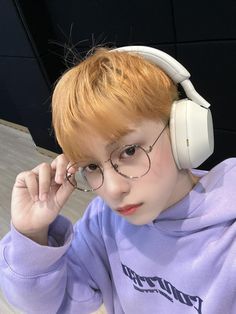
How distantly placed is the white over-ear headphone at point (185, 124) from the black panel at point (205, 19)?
830 millimetres

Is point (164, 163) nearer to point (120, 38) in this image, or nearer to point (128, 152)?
point (128, 152)

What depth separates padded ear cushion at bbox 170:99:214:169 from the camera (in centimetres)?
55

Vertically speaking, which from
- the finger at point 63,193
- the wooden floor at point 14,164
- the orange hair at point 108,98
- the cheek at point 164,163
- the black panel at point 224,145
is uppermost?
the orange hair at point 108,98

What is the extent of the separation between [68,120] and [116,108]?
0.09 meters

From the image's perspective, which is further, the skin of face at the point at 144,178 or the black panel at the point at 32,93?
the black panel at the point at 32,93

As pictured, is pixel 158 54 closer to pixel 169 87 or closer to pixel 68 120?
pixel 169 87

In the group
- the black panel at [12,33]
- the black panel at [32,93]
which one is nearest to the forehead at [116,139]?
the black panel at [32,93]

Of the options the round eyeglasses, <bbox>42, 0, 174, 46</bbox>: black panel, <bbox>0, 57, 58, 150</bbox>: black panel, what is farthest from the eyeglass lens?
<bbox>0, 57, 58, 150</bbox>: black panel

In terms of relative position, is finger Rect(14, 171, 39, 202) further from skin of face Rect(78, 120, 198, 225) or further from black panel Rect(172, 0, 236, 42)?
black panel Rect(172, 0, 236, 42)

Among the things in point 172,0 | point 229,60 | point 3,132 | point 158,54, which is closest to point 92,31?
point 172,0

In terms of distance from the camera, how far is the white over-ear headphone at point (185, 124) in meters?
0.55

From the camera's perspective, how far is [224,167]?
0.64m

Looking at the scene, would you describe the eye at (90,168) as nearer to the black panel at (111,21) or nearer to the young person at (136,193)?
the young person at (136,193)

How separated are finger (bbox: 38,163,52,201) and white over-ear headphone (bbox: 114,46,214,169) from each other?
268 millimetres
